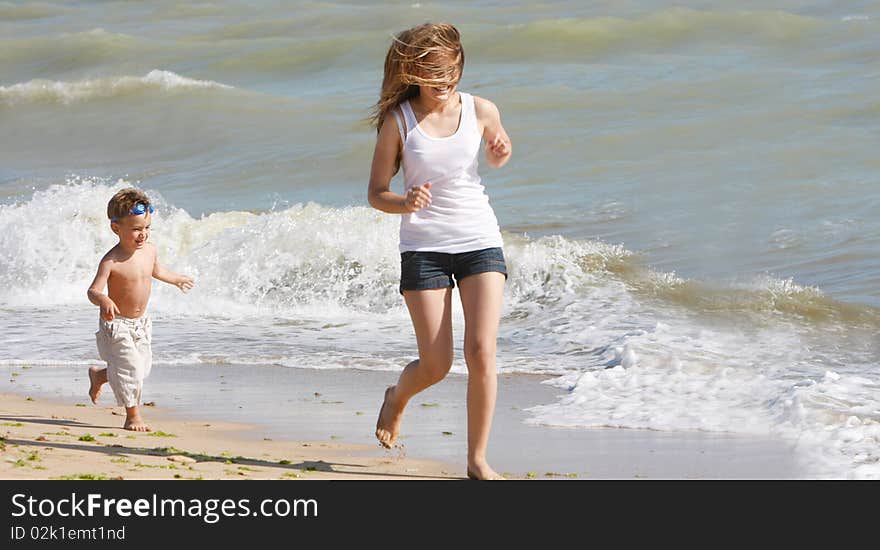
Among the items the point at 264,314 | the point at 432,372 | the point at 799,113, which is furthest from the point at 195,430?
the point at 799,113

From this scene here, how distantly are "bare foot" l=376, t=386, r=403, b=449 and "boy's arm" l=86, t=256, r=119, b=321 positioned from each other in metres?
1.32

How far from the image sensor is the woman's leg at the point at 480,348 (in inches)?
190

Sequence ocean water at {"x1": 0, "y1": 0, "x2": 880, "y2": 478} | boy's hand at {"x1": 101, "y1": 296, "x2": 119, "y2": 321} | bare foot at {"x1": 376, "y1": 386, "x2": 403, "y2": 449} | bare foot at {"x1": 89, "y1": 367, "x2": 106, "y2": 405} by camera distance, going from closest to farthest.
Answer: bare foot at {"x1": 376, "y1": 386, "x2": 403, "y2": 449} < boy's hand at {"x1": 101, "y1": 296, "x2": 119, "y2": 321} < bare foot at {"x1": 89, "y1": 367, "x2": 106, "y2": 405} < ocean water at {"x1": 0, "y1": 0, "x2": 880, "y2": 478}

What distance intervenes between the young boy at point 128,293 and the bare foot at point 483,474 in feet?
5.58

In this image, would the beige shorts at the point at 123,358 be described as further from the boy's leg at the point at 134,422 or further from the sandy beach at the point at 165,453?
the sandy beach at the point at 165,453

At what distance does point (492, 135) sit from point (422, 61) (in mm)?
395

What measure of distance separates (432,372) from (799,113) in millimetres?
11484

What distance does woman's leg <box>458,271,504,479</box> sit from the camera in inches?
190

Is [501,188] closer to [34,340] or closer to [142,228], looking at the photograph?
[34,340]

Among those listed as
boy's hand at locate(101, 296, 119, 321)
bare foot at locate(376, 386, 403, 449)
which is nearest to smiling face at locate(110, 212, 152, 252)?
boy's hand at locate(101, 296, 119, 321)

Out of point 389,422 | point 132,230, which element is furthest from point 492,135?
point 132,230

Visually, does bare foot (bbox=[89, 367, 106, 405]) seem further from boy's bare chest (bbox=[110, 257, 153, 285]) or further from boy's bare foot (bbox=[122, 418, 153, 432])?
boy's bare chest (bbox=[110, 257, 153, 285])

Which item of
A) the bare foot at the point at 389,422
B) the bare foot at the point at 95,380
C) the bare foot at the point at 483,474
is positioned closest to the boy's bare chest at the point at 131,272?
the bare foot at the point at 95,380

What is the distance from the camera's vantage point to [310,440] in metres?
5.98
